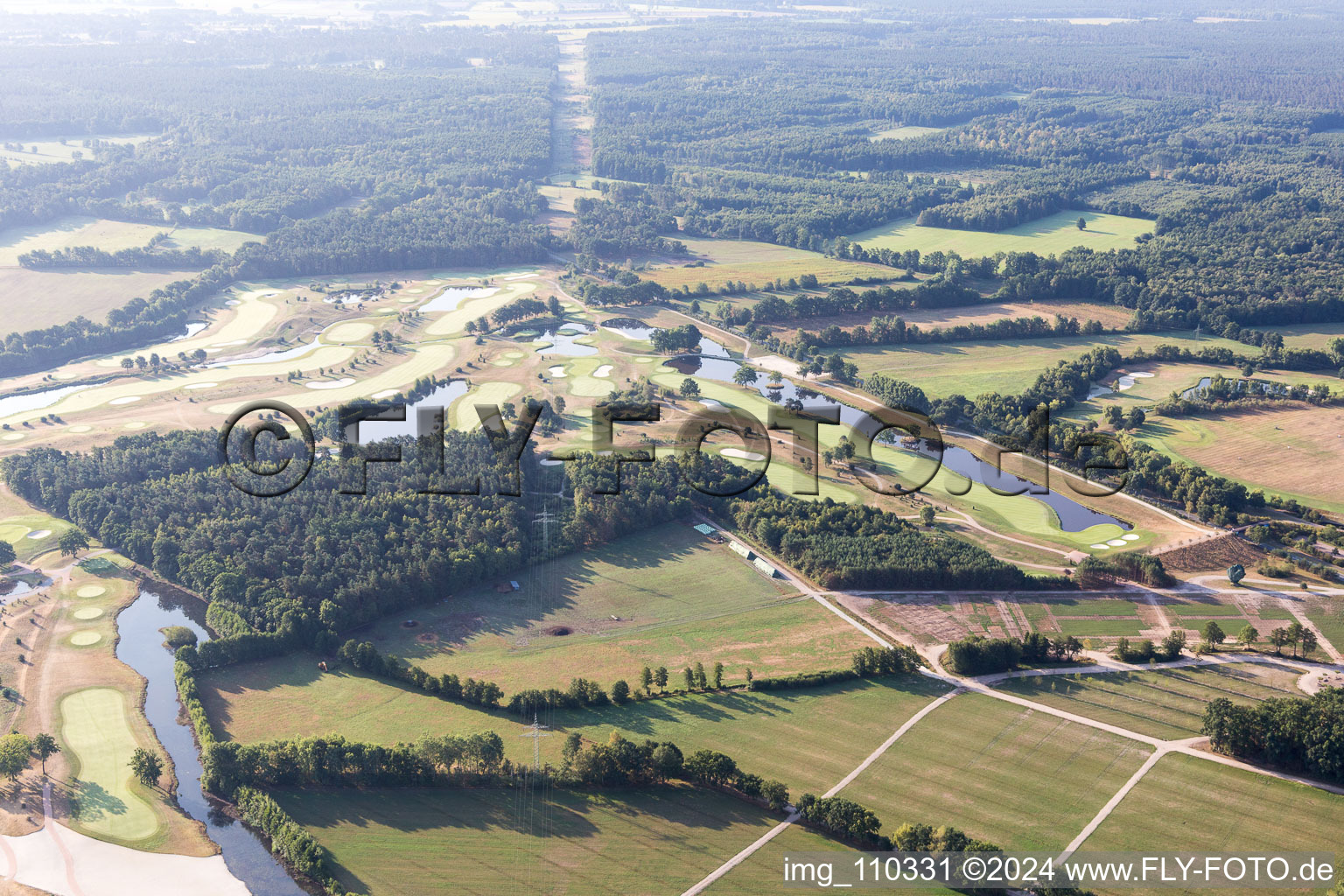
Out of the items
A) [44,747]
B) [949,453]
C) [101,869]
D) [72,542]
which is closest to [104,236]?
[72,542]

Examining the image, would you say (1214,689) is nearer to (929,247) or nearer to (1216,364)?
(1216,364)

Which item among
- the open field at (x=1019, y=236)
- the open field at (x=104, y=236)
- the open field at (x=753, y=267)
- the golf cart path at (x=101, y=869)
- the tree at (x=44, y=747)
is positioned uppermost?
the open field at (x=1019, y=236)

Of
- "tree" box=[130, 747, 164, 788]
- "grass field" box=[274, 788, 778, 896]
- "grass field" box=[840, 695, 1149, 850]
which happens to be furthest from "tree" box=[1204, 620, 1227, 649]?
"tree" box=[130, 747, 164, 788]

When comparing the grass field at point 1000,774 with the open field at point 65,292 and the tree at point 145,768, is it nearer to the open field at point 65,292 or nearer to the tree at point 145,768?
the tree at point 145,768

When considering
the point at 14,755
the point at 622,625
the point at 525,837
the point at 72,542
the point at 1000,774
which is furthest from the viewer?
the point at 72,542

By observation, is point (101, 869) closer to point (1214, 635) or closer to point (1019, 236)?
point (1214, 635)

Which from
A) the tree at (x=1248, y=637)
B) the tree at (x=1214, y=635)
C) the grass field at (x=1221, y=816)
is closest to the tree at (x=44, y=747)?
the grass field at (x=1221, y=816)
